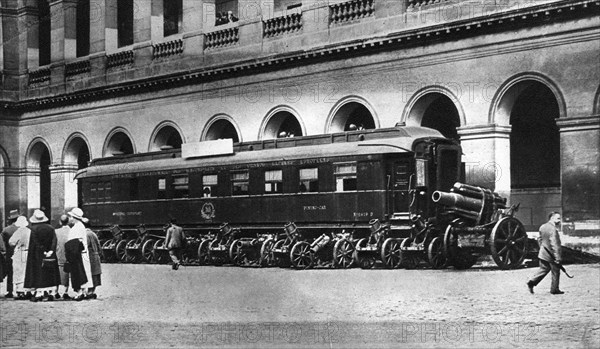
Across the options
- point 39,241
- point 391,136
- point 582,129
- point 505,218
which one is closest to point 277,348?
point 39,241

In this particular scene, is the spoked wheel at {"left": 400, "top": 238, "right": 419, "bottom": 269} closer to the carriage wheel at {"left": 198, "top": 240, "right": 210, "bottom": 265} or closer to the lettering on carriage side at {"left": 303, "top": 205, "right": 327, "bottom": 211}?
the lettering on carriage side at {"left": 303, "top": 205, "right": 327, "bottom": 211}

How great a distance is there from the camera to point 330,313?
1416 cm

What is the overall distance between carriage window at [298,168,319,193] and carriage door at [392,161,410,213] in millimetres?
2216

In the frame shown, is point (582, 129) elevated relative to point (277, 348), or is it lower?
elevated

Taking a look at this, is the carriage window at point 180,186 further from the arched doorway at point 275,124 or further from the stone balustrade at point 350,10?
the stone balustrade at point 350,10

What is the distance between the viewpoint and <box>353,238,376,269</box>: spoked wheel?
22.0m

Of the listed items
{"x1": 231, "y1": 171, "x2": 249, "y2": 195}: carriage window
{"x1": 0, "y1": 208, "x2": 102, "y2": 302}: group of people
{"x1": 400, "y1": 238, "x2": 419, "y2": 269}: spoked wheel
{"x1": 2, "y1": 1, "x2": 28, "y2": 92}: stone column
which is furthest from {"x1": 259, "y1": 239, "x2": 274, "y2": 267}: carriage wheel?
{"x1": 2, "y1": 1, "x2": 28, "y2": 92}: stone column

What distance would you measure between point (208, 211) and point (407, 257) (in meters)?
6.79

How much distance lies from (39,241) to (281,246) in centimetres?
744

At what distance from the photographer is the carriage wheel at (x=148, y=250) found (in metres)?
27.8

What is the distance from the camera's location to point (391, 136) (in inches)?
882

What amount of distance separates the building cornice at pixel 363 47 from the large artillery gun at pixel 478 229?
466cm

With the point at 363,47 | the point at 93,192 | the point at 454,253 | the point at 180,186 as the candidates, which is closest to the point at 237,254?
the point at 180,186

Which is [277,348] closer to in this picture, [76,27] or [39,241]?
[39,241]
